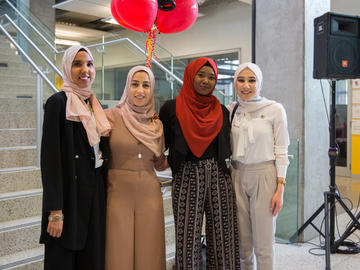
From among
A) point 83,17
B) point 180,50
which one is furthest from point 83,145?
point 83,17

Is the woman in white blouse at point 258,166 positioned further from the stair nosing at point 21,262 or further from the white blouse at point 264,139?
the stair nosing at point 21,262

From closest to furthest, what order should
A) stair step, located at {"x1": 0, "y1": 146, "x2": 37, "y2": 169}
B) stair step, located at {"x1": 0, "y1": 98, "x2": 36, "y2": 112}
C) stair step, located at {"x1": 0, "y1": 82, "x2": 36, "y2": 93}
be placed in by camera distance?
stair step, located at {"x1": 0, "y1": 146, "x2": 37, "y2": 169} → stair step, located at {"x1": 0, "y1": 98, "x2": 36, "y2": 112} → stair step, located at {"x1": 0, "y1": 82, "x2": 36, "y2": 93}

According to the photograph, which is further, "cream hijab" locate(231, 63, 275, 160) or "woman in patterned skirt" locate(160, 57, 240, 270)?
"cream hijab" locate(231, 63, 275, 160)

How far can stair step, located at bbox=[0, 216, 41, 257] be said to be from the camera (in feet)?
8.01

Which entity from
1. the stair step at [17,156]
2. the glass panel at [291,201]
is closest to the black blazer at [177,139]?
the glass panel at [291,201]

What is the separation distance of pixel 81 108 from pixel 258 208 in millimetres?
1169

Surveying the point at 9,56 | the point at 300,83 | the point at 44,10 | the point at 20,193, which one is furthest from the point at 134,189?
the point at 44,10

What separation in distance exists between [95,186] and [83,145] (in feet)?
0.74

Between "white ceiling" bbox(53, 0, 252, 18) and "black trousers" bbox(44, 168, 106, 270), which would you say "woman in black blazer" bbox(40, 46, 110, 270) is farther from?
"white ceiling" bbox(53, 0, 252, 18)

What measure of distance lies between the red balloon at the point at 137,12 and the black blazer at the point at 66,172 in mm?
1149

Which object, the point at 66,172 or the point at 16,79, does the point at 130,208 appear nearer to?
the point at 66,172

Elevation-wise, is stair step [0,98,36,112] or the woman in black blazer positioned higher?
stair step [0,98,36,112]

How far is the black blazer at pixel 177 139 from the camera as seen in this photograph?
2049 mm

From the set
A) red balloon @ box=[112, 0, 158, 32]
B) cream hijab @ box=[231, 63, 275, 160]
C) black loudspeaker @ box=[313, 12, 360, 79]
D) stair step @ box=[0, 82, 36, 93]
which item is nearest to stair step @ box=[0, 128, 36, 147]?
stair step @ box=[0, 82, 36, 93]
